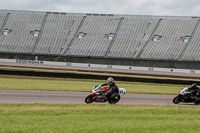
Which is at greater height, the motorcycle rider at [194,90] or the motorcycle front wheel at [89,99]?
the motorcycle rider at [194,90]

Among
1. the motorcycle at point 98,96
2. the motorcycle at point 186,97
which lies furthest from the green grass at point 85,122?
the motorcycle at point 186,97

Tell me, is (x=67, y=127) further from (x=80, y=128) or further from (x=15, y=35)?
(x=15, y=35)

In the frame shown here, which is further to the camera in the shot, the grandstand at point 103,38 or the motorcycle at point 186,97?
the grandstand at point 103,38

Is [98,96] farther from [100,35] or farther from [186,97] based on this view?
[100,35]

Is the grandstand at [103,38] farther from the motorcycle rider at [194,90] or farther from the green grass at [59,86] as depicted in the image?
the motorcycle rider at [194,90]

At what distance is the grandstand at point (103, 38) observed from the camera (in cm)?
6619

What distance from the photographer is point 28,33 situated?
74000mm

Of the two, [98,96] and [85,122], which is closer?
[85,122]

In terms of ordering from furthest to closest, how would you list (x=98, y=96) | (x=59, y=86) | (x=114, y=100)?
1. (x=59, y=86)
2. (x=114, y=100)
3. (x=98, y=96)

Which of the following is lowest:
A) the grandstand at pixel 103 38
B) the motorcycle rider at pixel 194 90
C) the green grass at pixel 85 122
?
the green grass at pixel 85 122

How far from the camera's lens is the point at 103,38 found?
238 ft

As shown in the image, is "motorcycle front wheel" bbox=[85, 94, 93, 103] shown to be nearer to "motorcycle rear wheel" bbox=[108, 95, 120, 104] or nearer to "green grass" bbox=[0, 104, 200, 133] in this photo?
"motorcycle rear wheel" bbox=[108, 95, 120, 104]

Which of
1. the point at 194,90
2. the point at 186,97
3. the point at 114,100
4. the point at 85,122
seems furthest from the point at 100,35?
the point at 85,122

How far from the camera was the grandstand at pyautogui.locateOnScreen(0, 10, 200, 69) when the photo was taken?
217 ft
